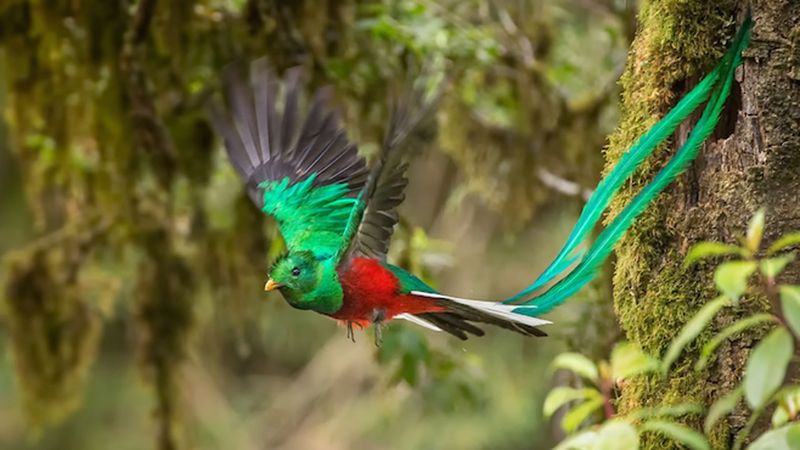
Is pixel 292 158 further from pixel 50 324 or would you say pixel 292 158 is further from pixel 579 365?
pixel 50 324

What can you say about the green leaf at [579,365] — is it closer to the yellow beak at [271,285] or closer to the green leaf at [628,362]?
the green leaf at [628,362]

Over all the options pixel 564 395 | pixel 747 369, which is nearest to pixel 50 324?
pixel 564 395

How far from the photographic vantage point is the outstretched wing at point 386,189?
103 inches

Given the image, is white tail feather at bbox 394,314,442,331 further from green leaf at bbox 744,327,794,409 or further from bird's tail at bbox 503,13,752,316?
green leaf at bbox 744,327,794,409

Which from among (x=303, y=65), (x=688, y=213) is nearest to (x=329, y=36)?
(x=303, y=65)

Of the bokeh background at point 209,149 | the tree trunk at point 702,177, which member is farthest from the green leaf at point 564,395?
the bokeh background at point 209,149

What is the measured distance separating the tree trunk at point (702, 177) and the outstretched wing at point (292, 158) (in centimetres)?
119

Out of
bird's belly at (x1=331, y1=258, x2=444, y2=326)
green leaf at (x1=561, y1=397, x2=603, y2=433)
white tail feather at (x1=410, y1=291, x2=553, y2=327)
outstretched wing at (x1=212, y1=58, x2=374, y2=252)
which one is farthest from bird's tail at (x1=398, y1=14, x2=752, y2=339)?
outstretched wing at (x1=212, y1=58, x2=374, y2=252)

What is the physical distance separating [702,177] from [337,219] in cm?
141

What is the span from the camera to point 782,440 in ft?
4.44

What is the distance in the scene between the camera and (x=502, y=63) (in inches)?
185

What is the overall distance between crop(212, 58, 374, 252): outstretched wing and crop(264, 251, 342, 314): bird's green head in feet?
0.55

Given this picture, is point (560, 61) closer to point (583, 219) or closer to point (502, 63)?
point (502, 63)

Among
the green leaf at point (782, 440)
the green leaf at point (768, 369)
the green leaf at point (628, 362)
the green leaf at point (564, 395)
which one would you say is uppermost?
the green leaf at point (768, 369)
